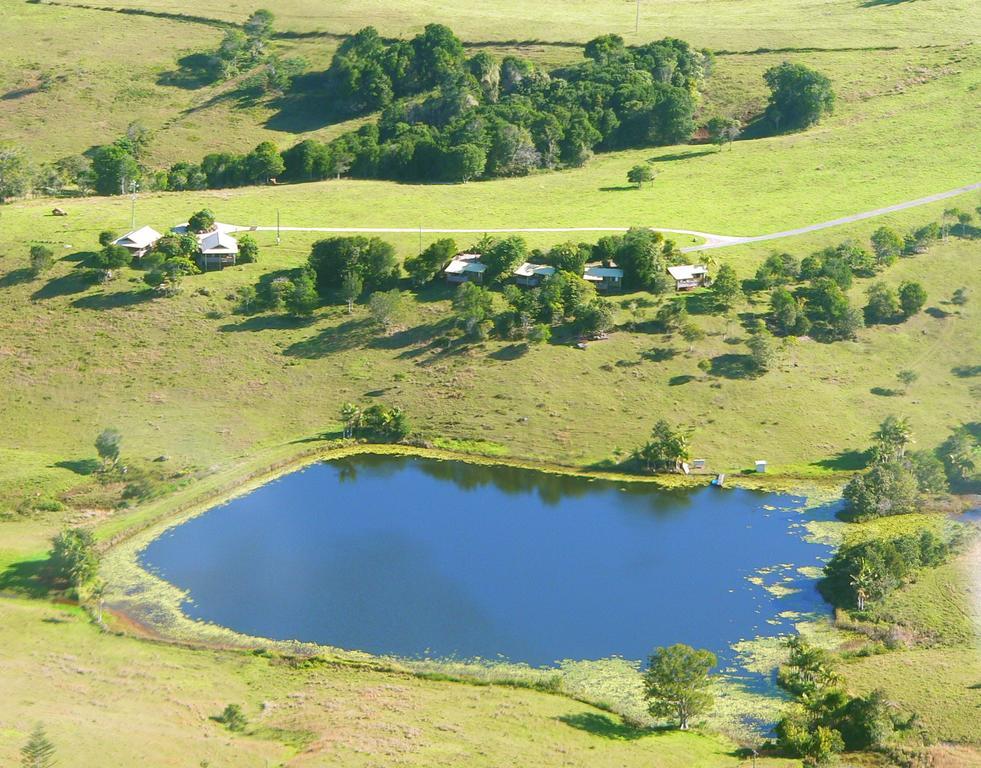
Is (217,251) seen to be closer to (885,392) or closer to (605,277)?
(605,277)

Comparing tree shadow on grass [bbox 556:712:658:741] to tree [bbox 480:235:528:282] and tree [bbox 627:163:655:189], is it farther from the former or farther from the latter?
tree [bbox 627:163:655:189]

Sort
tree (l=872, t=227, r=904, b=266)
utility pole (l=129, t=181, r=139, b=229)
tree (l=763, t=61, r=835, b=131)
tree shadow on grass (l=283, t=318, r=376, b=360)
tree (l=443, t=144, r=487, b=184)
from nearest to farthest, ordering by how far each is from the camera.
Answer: tree shadow on grass (l=283, t=318, r=376, b=360), tree (l=872, t=227, r=904, b=266), utility pole (l=129, t=181, r=139, b=229), tree (l=443, t=144, r=487, b=184), tree (l=763, t=61, r=835, b=131)

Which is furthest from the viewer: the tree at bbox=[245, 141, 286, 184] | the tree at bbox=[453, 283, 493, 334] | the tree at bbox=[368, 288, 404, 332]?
the tree at bbox=[245, 141, 286, 184]

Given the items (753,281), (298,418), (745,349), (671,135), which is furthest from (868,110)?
(298,418)

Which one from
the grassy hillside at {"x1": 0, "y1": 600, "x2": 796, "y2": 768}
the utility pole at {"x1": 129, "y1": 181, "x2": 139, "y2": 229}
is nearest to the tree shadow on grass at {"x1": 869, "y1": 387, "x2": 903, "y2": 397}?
the grassy hillside at {"x1": 0, "y1": 600, "x2": 796, "y2": 768}

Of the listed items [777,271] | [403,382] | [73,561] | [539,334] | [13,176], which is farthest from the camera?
[13,176]

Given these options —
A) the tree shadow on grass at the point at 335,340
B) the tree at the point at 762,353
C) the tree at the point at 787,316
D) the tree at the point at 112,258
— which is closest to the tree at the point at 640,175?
the tree at the point at 787,316

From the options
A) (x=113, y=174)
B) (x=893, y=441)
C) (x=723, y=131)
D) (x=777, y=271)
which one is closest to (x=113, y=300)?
(x=113, y=174)

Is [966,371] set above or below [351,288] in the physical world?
below
